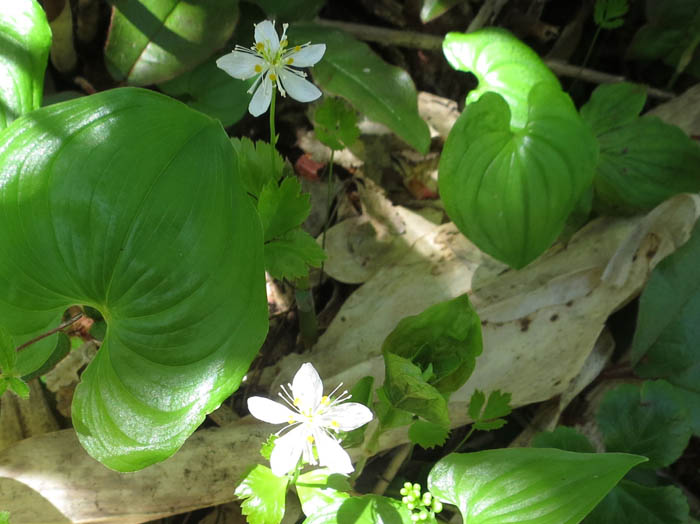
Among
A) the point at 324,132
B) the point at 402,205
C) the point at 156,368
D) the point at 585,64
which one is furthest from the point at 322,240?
the point at 585,64

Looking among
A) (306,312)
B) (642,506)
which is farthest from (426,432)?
(642,506)

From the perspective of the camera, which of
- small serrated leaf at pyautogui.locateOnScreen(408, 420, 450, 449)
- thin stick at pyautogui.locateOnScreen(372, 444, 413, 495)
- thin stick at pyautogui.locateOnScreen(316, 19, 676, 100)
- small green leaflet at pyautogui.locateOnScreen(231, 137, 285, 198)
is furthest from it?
thin stick at pyautogui.locateOnScreen(316, 19, 676, 100)

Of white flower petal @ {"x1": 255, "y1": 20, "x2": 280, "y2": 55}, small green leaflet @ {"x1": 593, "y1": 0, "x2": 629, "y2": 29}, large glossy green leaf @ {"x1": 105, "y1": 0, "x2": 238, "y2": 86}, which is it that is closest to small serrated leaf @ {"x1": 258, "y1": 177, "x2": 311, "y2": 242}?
white flower petal @ {"x1": 255, "y1": 20, "x2": 280, "y2": 55}

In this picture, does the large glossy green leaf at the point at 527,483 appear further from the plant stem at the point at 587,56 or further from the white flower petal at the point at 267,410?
the plant stem at the point at 587,56

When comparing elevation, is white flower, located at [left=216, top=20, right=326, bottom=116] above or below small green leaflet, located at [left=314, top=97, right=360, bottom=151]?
above

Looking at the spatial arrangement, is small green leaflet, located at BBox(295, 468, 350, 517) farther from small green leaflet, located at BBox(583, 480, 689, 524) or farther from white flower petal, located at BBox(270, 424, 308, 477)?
small green leaflet, located at BBox(583, 480, 689, 524)

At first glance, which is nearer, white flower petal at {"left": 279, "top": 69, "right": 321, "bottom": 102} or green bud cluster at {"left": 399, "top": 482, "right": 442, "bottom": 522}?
green bud cluster at {"left": 399, "top": 482, "right": 442, "bottom": 522}
